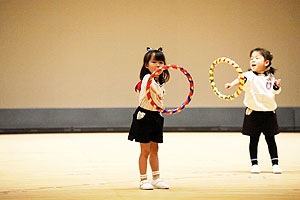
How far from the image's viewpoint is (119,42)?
10.2 meters

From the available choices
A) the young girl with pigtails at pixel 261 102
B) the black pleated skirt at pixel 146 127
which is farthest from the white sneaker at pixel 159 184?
the young girl with pigtails at pixel 261 102

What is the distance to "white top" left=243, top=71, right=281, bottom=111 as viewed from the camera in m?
4.84

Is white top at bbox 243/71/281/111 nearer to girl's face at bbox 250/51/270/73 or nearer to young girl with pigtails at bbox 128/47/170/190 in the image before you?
girl's face at bbox 250/51/270/73

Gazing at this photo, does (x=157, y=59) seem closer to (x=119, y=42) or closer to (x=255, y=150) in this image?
(x=255, y=150)

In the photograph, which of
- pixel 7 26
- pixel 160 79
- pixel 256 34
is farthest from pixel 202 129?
pixel 160 79

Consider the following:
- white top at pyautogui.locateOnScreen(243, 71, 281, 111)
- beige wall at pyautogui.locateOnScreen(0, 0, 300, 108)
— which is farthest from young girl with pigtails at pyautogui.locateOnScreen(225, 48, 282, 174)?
beige wall at pyautogui.locateOnScreen(0, 0, 300, 108)

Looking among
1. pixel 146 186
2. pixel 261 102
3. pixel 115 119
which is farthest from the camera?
pixel 115 119

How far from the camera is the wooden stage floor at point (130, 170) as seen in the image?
3697 mm

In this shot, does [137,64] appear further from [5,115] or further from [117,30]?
[5,115]

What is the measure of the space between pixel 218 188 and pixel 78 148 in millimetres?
3524

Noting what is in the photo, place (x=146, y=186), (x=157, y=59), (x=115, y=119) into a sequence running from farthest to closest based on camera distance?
(x=115, y=119) < (x=157, y=59) < (x=146, y=186)

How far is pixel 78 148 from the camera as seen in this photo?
7.07m

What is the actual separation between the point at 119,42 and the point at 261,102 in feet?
19.0

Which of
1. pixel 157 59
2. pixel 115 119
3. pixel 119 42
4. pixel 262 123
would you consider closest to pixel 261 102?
pixel 262 123
